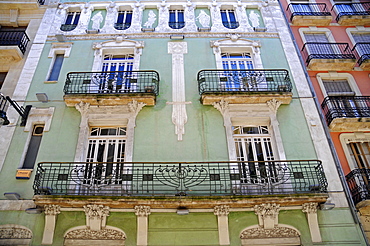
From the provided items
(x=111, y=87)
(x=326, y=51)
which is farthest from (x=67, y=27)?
(x=326, y=51)

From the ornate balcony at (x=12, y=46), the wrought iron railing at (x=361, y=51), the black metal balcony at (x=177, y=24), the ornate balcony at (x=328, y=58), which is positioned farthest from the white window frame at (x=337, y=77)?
the ornate balcony at (x=12, y=46)

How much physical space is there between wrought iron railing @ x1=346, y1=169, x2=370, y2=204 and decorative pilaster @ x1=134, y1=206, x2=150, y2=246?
637 cm

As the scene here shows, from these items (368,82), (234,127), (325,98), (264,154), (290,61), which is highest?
(290,61)

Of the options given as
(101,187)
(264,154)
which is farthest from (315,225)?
(101,187)

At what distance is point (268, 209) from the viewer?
8875 mm

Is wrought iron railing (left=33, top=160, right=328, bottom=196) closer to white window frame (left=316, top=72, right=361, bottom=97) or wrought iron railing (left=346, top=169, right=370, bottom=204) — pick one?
wrought iron railing (left=346, top=169, right=370, bottom=204)

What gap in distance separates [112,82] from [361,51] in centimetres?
1065

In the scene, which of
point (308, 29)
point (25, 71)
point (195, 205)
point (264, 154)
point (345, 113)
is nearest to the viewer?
point (195, 205)

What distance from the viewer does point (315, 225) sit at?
8852mm

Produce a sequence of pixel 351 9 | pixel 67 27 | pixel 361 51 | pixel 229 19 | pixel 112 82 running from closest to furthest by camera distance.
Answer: pixel 112 82 → pixel 361 51 → pixel 67 27 → pixel 229 19 → pixel 351 9

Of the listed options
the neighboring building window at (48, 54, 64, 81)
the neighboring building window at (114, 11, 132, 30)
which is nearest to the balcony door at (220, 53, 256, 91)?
the neighboring building window at (114, 11, 132, 30)

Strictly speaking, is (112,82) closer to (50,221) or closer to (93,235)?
(50,221)

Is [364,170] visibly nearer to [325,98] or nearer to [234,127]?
[325,98]

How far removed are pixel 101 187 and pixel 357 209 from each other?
7841 mm
